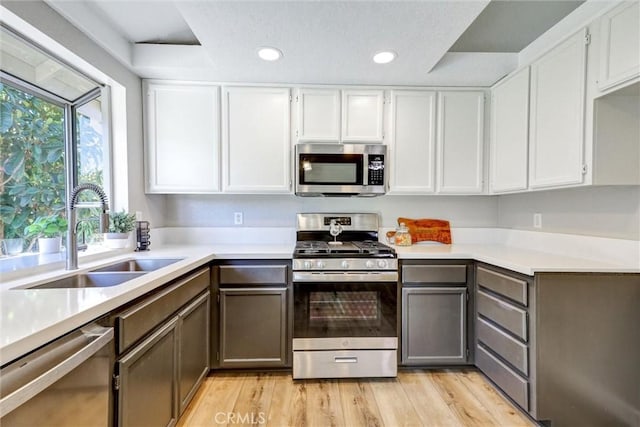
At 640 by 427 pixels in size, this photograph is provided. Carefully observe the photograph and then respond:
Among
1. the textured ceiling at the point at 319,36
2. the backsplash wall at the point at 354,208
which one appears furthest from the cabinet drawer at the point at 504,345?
the textured ceiling at the point at 319,36

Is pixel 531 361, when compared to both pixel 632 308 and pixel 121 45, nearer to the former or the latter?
pixel 632 308

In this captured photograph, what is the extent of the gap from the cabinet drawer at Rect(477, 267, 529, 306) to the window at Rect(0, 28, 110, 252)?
2.72 metres

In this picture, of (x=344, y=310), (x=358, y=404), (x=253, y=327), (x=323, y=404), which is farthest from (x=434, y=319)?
(x=253, y=327)

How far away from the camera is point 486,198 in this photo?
2771 millimetres

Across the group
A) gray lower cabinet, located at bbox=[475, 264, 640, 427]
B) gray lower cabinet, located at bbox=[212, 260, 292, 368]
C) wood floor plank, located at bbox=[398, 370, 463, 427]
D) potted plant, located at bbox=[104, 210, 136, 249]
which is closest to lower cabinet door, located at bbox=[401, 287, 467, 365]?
wood floor plank, located at bbox=[398, 370, 463, 427]

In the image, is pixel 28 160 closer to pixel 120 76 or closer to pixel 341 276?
pixel 120 76

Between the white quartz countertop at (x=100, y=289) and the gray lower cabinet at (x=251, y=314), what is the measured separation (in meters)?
0.12

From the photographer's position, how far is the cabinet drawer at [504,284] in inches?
64.9

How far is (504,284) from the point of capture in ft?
5.86

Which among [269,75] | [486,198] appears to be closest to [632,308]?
[486,198]

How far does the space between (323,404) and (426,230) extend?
1.64 metres

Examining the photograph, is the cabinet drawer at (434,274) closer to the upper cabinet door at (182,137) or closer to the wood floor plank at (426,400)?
the wood floor plank at (426,400)

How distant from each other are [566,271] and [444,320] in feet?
2.77

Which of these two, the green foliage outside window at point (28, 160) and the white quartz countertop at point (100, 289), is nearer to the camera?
the white quartz countertop at point (100, 289)
